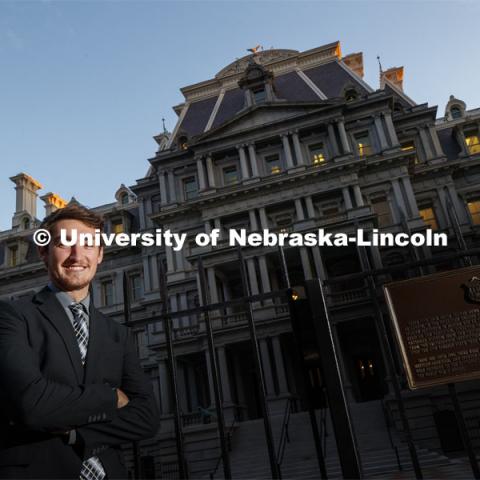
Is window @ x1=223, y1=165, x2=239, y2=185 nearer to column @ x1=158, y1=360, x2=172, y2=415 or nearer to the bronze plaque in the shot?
column @ x1=158, y1=360, x2=172, y2=415

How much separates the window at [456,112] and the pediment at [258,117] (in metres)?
12.9

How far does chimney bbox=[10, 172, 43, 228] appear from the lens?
43344 mm

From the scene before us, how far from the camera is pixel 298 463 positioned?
15.2m

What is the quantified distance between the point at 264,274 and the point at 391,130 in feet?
45.0

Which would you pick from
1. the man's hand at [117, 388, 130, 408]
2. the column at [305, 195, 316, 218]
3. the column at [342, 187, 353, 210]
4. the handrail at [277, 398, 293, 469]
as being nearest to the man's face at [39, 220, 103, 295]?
the man's hand at [117, 388, 130, 408]

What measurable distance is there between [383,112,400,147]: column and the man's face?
29.3 metres

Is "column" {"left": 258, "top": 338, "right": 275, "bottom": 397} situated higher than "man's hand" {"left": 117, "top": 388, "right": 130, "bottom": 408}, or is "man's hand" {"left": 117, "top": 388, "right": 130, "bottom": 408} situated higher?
"column" {"left": 258, "top": 338, "right": 275, "bottom": 397}

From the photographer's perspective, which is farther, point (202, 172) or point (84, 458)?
point (202, 172)

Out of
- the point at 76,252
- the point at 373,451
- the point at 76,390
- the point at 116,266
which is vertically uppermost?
the point at 116,266

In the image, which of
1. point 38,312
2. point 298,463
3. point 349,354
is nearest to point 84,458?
point 38,312

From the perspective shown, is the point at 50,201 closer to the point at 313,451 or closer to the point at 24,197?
the point at 24,197

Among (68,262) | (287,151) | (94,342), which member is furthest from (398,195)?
(94,342)

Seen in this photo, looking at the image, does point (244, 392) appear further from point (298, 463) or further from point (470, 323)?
point (470, 323)

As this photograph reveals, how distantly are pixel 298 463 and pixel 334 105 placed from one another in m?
23.4
